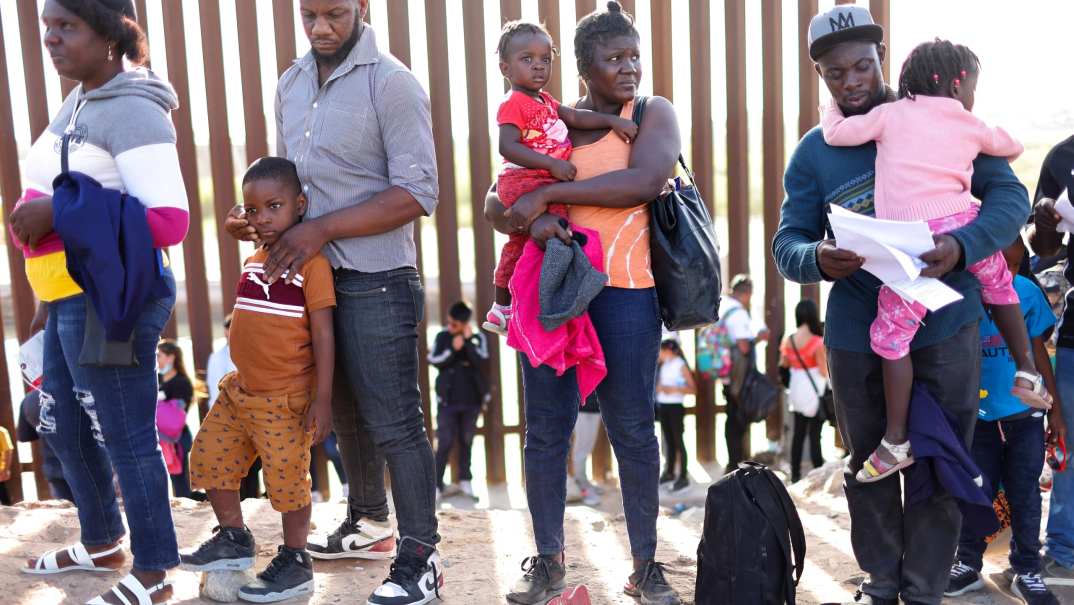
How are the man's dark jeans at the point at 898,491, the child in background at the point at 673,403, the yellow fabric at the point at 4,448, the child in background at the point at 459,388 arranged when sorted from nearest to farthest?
the man's dark jeans at the point at 898,491 < the yellow fabric at the point at 4,448 < the child in background at the point at 459,388 < the child in background at the point at 673,403

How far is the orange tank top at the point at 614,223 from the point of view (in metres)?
2.94

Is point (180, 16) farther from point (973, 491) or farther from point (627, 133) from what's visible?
point (973, 491)

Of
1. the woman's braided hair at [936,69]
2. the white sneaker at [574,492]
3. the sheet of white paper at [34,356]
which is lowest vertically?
the white sneaker at [574,492]

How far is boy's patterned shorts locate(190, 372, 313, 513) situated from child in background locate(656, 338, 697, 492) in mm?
4163

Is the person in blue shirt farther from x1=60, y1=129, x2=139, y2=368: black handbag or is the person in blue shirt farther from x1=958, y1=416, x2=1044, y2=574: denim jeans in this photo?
x1=60, y1=129, x2=139, y2=368: black handbag

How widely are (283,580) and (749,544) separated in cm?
141

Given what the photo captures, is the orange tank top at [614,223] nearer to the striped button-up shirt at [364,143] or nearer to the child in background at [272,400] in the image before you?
the striped button-up shirt at [364,143]

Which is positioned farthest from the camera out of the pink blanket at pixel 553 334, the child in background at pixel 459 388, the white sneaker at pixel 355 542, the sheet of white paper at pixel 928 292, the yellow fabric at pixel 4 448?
the child in background at pixel 459 388

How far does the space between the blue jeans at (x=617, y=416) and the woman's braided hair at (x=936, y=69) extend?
0.91m

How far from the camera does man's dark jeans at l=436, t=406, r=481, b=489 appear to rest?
673cm

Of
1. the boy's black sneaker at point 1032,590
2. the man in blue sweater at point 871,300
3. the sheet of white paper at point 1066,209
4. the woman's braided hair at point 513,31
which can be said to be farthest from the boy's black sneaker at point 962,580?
the woman's braided hair at point 513,31

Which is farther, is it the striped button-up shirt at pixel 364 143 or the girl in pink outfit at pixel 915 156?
the striped button-up shirt at pixel 364 143

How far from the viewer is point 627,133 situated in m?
2.94

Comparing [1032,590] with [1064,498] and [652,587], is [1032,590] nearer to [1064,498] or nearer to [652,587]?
[1064,498]
